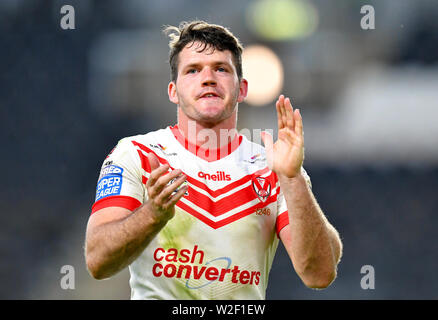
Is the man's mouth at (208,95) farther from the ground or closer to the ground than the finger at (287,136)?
farther from the ground

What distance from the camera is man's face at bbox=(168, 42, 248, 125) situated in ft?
16.0

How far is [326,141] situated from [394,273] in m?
3.33

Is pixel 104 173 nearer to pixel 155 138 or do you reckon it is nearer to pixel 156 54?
pixel 155 138

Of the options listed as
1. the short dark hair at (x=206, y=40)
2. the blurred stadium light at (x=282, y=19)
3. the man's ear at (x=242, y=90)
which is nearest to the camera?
the short dark hair at (x=206, y=40)

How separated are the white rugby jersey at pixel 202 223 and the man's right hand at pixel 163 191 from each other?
570mm

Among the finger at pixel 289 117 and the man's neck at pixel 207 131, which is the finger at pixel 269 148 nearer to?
the finger at pixel 289 117

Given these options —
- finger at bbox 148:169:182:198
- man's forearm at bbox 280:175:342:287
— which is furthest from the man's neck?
finger at bbox 148:169:182:198

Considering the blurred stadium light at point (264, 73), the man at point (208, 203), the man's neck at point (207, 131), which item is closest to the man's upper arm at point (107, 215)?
the man at point (208, 203)

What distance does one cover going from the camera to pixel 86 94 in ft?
51.3

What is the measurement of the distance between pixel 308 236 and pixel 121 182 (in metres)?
1.31

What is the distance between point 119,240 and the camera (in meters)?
4.16

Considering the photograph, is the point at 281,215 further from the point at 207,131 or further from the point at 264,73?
the point at 264,73

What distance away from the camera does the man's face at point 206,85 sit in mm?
4879

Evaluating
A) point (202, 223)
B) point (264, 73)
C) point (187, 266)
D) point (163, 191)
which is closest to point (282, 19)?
point (264, 73)
